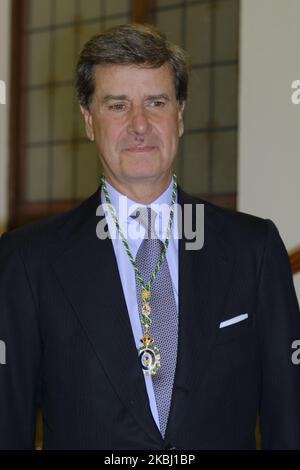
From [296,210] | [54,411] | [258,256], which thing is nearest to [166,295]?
[258,256]

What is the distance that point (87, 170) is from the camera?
533 cm

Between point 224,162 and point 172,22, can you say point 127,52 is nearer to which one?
point 224,162

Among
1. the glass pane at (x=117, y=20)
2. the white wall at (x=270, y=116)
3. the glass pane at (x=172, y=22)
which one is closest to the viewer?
the white wall at (x=270, y=116)

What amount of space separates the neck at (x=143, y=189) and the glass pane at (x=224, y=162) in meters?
2.69

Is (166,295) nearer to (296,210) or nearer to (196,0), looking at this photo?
(296,210)

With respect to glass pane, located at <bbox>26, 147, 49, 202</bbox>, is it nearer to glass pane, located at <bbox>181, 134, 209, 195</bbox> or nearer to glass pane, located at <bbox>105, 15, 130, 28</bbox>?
glass pane, located at <bbox>105, 15, 130, 28</bbox>

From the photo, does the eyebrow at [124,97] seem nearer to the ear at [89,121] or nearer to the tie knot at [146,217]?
the ear at [89,121]

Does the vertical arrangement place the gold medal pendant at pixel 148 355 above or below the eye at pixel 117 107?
below

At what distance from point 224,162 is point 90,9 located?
1528 mm

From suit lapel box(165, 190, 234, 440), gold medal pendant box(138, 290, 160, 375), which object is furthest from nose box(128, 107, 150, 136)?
gold medal pendant box(138, 290, 160, 375)

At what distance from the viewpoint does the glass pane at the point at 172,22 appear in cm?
489

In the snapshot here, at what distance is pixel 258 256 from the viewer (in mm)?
1911

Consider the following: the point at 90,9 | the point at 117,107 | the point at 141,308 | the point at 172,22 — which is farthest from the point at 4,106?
the point at 141,308

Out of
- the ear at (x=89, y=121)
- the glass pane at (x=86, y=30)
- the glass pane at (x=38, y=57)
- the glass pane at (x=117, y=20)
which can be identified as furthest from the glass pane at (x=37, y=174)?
the ear at (x=89, y=121)
